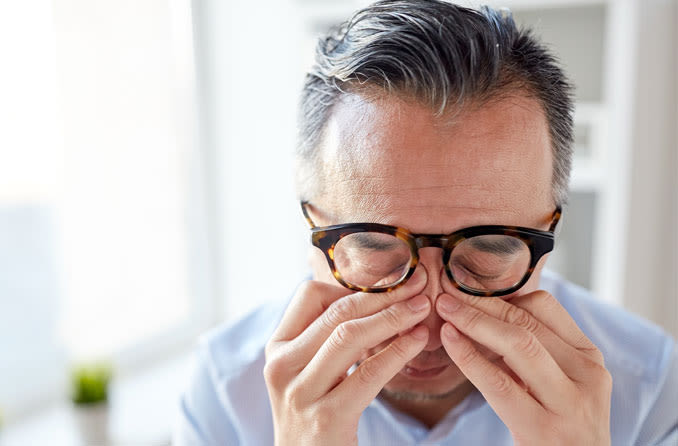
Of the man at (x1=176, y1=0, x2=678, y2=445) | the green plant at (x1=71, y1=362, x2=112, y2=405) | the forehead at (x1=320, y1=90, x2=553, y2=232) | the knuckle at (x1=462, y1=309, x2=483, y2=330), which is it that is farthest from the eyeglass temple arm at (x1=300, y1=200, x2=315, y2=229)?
the green plant at (x1=71, y1=362, x2=112, y2=405)

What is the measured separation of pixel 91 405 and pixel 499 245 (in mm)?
1264

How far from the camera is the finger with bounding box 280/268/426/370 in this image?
1.04 m

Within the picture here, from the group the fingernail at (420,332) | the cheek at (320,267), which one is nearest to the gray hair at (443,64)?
the cheek at (320,267)

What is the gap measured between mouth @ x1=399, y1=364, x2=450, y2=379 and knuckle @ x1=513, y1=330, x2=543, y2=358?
208 mm

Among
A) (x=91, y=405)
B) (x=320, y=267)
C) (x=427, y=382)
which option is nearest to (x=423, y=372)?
(x=427, y=382)

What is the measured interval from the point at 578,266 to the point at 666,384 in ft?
3.90

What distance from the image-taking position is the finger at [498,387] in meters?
0.99

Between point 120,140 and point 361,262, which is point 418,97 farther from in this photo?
point 120,140

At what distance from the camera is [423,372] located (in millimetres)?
1173

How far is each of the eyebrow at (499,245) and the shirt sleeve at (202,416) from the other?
2.25 ft

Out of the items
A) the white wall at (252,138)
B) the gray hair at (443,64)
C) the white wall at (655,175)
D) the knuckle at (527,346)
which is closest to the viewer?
the knuckle at (527,346)

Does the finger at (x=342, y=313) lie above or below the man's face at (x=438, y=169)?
below

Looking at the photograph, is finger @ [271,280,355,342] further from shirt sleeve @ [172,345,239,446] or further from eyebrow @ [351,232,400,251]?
shirt sleeve @ [172,345,239,446]

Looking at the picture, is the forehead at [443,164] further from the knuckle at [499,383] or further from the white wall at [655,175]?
the white wall at [655,175]
